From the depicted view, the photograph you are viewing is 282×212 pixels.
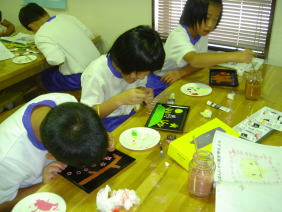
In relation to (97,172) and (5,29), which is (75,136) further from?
(5,29)

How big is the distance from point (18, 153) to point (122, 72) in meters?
0.66

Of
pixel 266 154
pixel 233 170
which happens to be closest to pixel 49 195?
pixel 233 170

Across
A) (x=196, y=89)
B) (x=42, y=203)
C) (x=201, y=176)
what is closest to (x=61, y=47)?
(x=196, y=89)

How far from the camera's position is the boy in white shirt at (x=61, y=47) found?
2.26 metres

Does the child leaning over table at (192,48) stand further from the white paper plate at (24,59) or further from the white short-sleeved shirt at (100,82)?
the white paper plate at (24,59)

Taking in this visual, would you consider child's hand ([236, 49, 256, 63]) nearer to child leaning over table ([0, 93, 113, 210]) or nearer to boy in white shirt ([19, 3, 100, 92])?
child leaning over table ([0, 93, 113, 210])

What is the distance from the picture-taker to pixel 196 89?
63.5 inches

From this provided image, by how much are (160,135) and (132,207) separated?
404 millimetres

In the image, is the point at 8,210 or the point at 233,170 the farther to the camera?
the point at 8,210

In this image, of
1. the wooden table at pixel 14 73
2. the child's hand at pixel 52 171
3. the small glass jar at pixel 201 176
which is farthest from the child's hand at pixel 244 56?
the wooden table at pixel 14 73

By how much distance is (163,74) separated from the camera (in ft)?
6.64

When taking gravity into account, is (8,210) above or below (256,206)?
below

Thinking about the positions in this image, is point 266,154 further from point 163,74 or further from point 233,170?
point 163,74

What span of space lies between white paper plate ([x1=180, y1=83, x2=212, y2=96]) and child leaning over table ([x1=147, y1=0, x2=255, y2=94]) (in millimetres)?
162
